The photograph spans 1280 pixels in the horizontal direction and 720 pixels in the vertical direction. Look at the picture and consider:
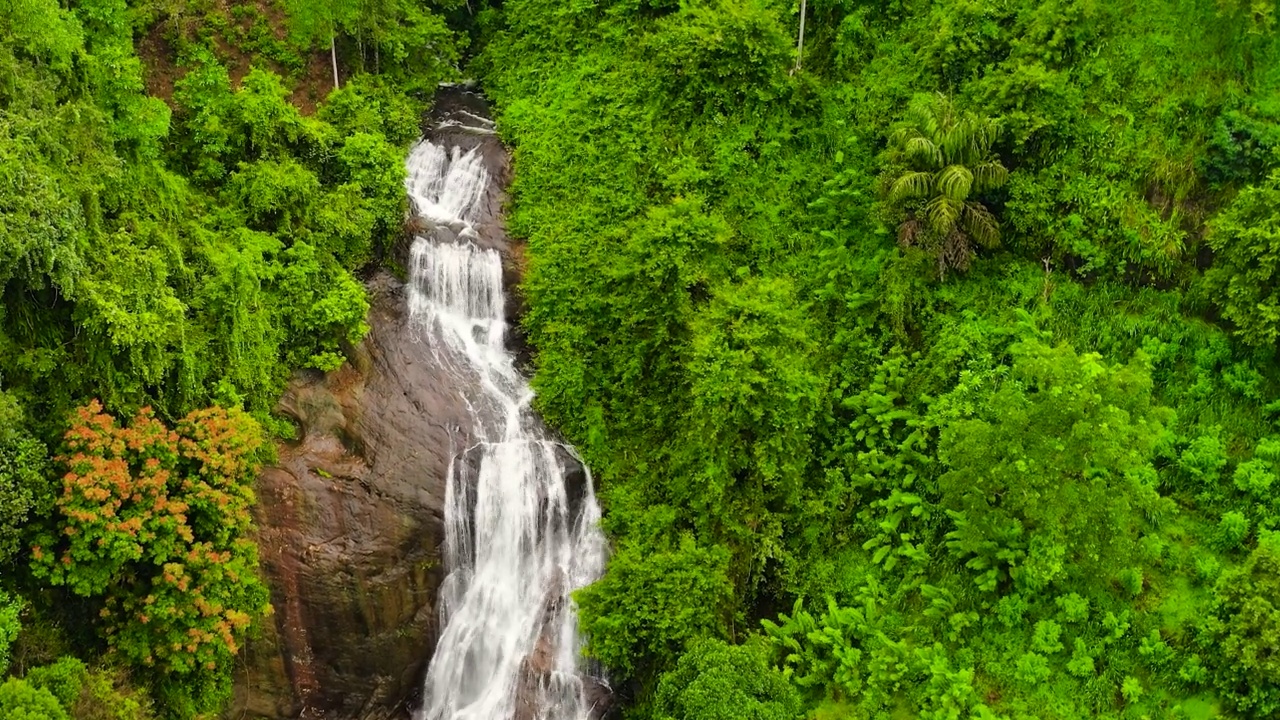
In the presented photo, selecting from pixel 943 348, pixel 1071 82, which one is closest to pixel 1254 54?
pixel 1071 82

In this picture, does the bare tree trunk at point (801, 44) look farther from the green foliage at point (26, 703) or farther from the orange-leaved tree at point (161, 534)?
the green foliage at point (26, 703)

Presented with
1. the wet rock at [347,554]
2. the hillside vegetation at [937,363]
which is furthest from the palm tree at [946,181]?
the wet rock at [347,554]

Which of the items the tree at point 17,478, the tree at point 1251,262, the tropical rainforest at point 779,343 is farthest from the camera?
the tree at point 1251,262

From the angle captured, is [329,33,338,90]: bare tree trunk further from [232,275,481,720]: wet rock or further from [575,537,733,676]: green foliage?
[575,537,733,676]: green foliage

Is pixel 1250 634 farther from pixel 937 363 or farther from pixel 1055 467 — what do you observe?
pixel 937 363

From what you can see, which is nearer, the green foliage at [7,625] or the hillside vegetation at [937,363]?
the green foliage at [7,625]

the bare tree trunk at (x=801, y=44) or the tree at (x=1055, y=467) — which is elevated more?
the bare tree trunk at (x=801, y=44)

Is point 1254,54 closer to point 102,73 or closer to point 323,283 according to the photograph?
point 323,283
